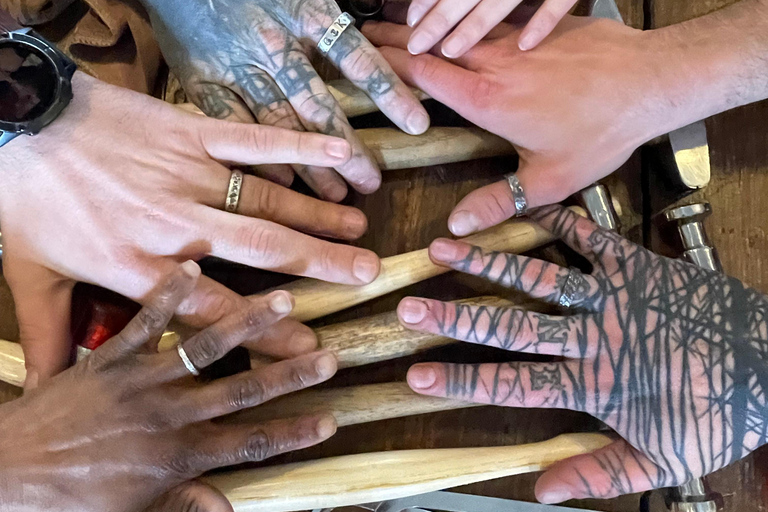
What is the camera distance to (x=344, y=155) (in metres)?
0.73

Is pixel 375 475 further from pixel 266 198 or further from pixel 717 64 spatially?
pixel 717 64

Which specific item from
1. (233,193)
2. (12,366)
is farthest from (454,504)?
(12,366)

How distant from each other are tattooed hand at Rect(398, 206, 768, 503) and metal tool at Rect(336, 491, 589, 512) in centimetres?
9

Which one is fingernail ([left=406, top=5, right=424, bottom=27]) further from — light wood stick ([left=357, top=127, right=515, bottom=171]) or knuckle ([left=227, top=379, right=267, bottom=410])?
knuckle ([left=227, top=379, right=267, bottom=410])

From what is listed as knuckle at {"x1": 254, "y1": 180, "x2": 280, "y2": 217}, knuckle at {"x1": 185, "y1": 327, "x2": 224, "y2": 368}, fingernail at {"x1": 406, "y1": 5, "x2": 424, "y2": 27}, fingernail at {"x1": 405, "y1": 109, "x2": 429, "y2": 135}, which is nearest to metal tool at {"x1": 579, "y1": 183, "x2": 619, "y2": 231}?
fingernail at {"x1": 405, "y1": 109, "x2": 429, "y2": 135}

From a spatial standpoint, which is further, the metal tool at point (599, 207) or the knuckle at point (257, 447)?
the metal tool at point (599, 207)

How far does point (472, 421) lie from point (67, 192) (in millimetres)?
729

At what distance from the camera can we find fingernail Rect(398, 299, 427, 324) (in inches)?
28.4

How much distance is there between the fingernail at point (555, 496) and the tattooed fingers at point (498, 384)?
120 mm

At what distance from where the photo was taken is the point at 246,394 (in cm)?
70

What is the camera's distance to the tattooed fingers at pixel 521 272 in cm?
74

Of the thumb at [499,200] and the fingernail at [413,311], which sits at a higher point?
the thumb at [499,200]

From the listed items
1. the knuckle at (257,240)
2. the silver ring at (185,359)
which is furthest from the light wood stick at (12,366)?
the knuckle at (257,240)

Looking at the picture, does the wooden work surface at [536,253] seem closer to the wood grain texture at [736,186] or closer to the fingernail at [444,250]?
the wood grain texture at [736,186]
